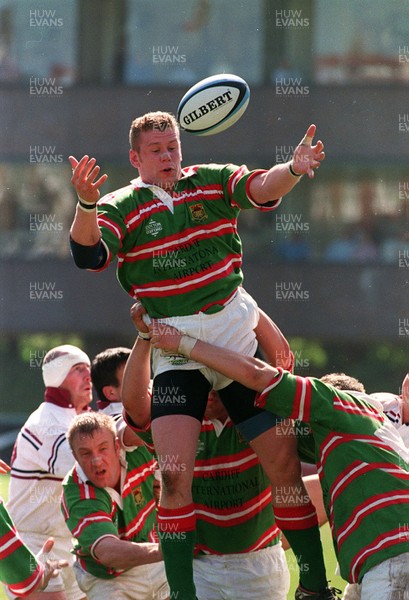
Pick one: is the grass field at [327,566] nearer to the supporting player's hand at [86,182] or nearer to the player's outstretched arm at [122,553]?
the player's outstretched arm at [122,553]

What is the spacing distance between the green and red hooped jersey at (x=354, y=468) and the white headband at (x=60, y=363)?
8.90ft

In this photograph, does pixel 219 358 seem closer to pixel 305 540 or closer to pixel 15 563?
pixel 305 540

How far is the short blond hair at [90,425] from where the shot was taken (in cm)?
518

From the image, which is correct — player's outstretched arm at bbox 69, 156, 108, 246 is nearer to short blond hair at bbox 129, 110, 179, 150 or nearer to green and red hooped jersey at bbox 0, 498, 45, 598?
short blond hair at bbox 129, 110, 179, 150

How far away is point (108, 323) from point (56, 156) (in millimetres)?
3750

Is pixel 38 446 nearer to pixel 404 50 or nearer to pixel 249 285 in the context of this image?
pixel 249 285

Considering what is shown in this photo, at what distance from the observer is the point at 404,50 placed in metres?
22.2

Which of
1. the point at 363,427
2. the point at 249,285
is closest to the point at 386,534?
the point at 363,427

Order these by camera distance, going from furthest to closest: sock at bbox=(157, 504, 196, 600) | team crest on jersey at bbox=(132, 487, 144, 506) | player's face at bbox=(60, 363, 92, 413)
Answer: player's face at bbox=(60, 363, 92, 413) < team crest on jersey at bbox=(132, 487, 144, 506) < sock at bbox=(157, 504, 196, 600)

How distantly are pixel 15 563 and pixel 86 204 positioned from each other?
166 cm

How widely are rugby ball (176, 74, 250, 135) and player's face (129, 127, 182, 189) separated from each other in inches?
5.1

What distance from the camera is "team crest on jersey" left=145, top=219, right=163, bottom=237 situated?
15.7 feet

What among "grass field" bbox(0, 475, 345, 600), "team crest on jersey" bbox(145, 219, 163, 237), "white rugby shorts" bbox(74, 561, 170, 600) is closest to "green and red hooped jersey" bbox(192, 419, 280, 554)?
"white rugby shorts" bbox(74, 561, 170, 600)

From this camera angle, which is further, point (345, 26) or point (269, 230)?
point (345, 26)
